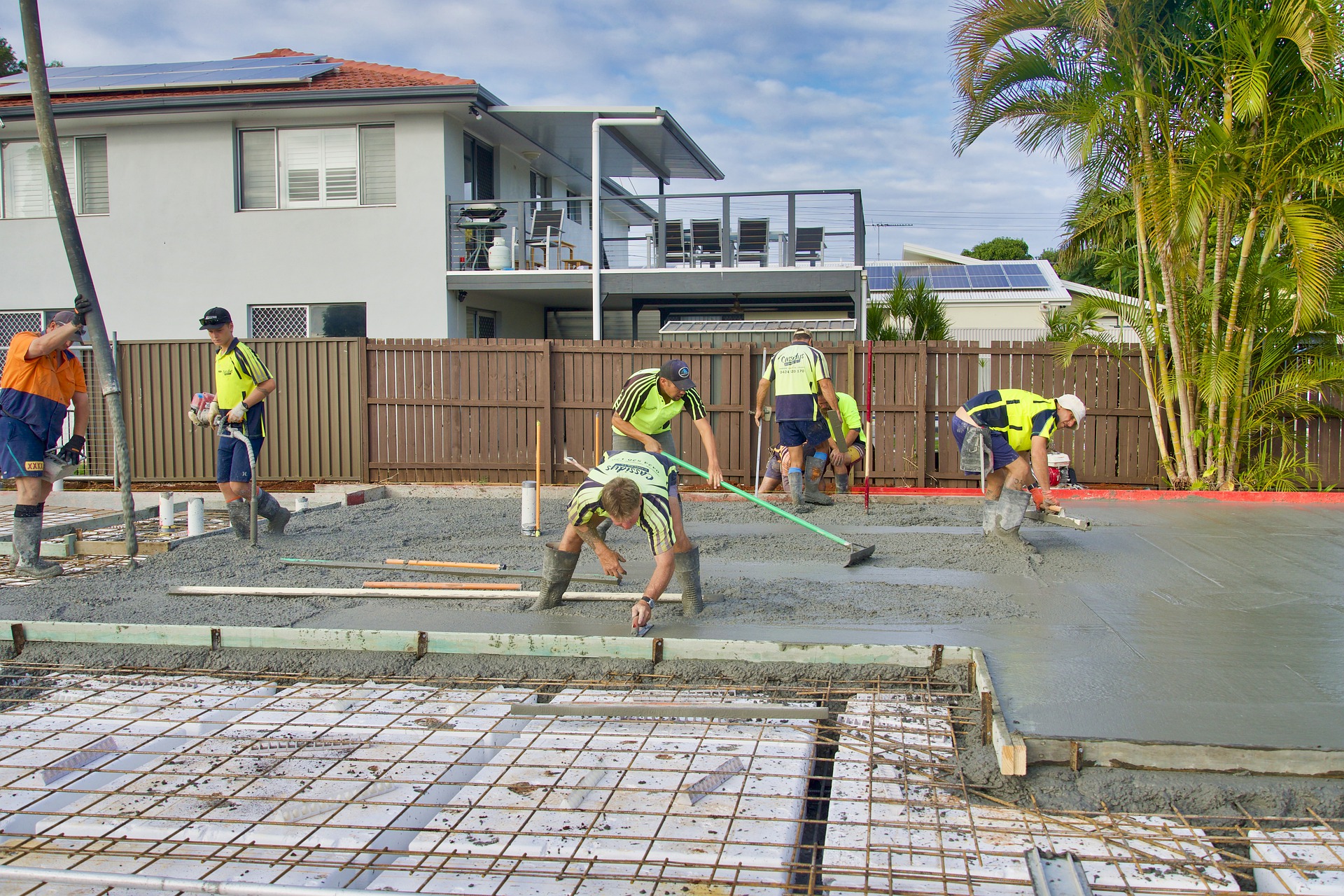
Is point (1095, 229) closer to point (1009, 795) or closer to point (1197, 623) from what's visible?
point (1197, 623)

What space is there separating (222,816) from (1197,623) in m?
4.79

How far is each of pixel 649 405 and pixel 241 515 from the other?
344cm

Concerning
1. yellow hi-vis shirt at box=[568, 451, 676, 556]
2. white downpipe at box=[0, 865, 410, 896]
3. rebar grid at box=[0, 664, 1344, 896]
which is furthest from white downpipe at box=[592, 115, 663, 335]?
white downpipe at box=[0, 865, 410, 896]

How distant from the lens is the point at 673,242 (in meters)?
16.9

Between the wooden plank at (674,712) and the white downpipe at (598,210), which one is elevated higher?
the white downpipe at (598,210)

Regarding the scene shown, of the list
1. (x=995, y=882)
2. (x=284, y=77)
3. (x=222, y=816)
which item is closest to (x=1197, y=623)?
(x=995, y=882)

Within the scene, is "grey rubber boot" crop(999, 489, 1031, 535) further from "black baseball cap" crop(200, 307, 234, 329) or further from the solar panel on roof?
the solar panel on roof

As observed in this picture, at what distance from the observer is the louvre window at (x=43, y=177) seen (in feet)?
53.0

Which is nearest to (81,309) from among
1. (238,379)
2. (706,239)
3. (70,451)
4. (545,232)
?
(70,451)

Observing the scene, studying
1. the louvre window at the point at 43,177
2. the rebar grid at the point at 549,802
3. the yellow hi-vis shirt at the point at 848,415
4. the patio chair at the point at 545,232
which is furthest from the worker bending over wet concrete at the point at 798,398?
the louvre window at the point at 43,177

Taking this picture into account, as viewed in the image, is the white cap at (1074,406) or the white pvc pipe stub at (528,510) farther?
the white pvc pipe stub at (528,510)

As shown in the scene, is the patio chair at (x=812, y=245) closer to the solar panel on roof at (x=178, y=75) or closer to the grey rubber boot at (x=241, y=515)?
the solar panel on roof at (x=178, y=75)

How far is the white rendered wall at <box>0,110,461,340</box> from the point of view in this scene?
1552 centimetres

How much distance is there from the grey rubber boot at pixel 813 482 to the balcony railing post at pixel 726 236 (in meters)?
6.57
